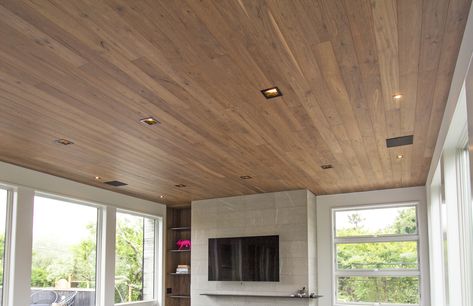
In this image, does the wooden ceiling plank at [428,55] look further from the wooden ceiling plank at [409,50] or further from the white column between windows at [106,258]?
the white column between windows at [106,258]

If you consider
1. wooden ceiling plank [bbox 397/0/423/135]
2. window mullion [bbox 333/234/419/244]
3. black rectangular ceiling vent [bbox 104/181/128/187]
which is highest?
wooden ceiling plank [bbox 397/0/423/135]

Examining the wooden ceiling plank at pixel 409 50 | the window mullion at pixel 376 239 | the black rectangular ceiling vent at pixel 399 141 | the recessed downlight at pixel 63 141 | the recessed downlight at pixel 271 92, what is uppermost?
the wooden ceiling plank at pixel 409 50

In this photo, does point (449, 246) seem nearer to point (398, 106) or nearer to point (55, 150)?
point (398, 106)

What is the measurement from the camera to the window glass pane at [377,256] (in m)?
7.39

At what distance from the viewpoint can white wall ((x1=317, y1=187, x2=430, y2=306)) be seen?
23.7 feet

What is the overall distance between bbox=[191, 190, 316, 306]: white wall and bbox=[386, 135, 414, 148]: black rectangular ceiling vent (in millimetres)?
2756

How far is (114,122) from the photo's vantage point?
13.4 feet

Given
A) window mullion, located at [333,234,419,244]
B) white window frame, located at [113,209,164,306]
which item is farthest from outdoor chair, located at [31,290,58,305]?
window mullion, located at [333,234,419,244]

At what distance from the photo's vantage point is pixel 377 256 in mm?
7602

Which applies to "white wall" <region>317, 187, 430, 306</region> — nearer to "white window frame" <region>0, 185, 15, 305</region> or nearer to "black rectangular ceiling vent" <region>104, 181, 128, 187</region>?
"black rectangular ceiling vent" <region>104, 181, 128, 187</region>

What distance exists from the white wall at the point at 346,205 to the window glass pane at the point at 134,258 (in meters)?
3.08

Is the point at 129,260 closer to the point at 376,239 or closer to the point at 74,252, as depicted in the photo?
the point at 74,252

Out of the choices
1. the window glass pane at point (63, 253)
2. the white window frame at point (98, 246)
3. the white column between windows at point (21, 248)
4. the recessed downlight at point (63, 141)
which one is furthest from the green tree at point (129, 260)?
the recessed downlight at point (63, 141)

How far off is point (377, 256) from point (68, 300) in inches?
186
